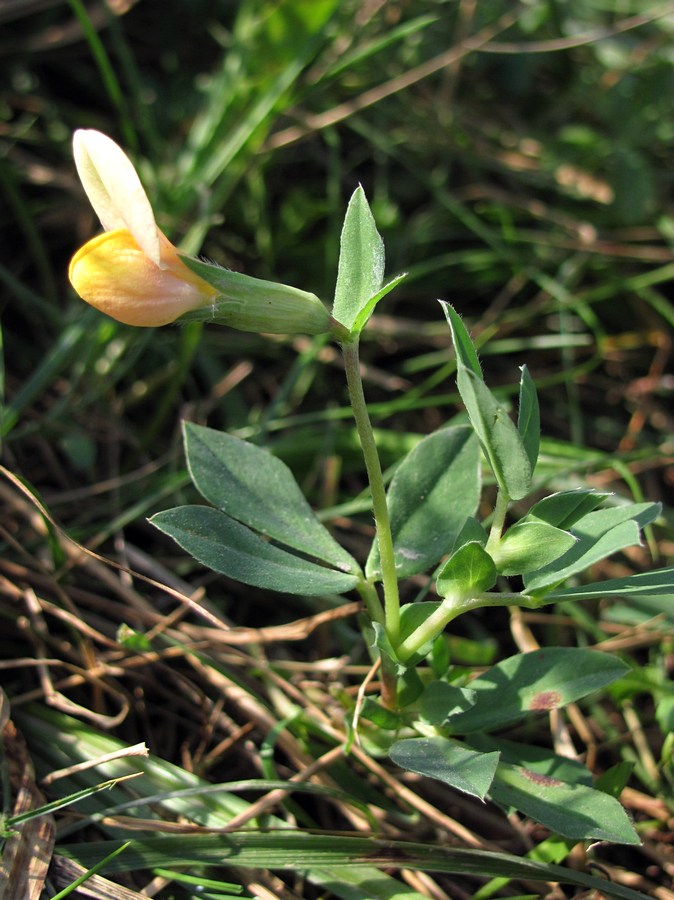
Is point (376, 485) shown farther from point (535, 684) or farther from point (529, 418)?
point (535, 684)

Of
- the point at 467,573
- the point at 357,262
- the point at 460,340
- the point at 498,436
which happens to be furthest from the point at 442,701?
the point at 357,262

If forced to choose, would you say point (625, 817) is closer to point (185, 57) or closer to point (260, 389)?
point (260, 389)

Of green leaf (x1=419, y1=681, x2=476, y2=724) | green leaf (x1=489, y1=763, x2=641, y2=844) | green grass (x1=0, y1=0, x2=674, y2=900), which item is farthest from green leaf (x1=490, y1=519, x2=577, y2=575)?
green grass (x1=0, y1=0, x2=674, y2=900)

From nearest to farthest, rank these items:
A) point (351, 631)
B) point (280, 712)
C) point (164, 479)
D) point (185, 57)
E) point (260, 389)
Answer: point (280, 712) < point (351, 631) < point (164, 479) < point (260, 389) < point (185, 57)

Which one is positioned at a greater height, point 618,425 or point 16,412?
point 16,412

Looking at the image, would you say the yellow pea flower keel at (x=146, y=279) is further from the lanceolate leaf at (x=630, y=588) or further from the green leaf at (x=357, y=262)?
the lanceolate leaf at (x=630, y=588)

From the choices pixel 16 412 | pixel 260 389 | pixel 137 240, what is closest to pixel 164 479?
pixel 16 412

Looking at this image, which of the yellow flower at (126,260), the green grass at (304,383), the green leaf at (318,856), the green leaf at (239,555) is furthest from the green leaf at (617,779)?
the yellow flower at (126,260)
